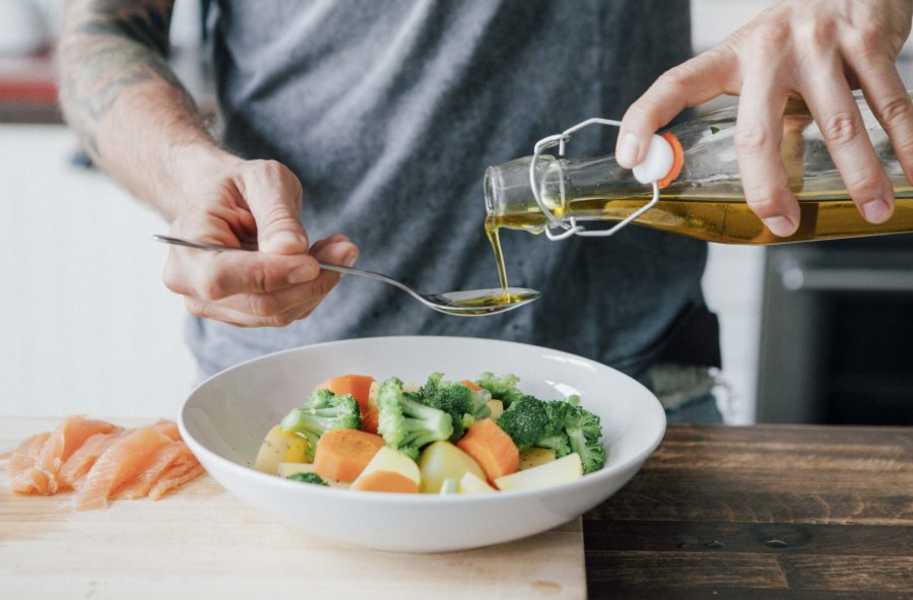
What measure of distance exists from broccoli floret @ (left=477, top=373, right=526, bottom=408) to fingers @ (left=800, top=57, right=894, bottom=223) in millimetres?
424

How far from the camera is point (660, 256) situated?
1.63 m

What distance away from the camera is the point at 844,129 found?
0.91m

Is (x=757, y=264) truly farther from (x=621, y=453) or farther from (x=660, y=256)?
(x=621, y=453)

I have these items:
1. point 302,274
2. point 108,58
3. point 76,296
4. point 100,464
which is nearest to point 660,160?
point 302,274

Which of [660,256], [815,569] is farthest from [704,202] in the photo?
[660,256]

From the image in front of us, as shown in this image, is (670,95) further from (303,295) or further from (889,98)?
(303,295)

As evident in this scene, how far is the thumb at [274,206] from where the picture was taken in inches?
41.3

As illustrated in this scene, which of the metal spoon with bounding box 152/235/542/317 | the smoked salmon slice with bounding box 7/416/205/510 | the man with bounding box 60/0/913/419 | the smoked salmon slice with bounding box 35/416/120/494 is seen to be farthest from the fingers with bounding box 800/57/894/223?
the smoked salmon slice with bounding box 35/416/120/494

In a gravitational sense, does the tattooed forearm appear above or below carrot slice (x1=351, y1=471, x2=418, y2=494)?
above

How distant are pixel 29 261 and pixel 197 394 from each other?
2.04 metres

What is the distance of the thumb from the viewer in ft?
3.44

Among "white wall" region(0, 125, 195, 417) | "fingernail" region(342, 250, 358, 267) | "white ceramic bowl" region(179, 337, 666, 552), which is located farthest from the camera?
"white wall" region(0, 125, 195, 417)

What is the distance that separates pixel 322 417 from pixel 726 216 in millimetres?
516

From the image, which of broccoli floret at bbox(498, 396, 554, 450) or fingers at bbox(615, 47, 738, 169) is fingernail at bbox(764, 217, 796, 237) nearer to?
fingers at bbox(615, 47, 738, 169)
